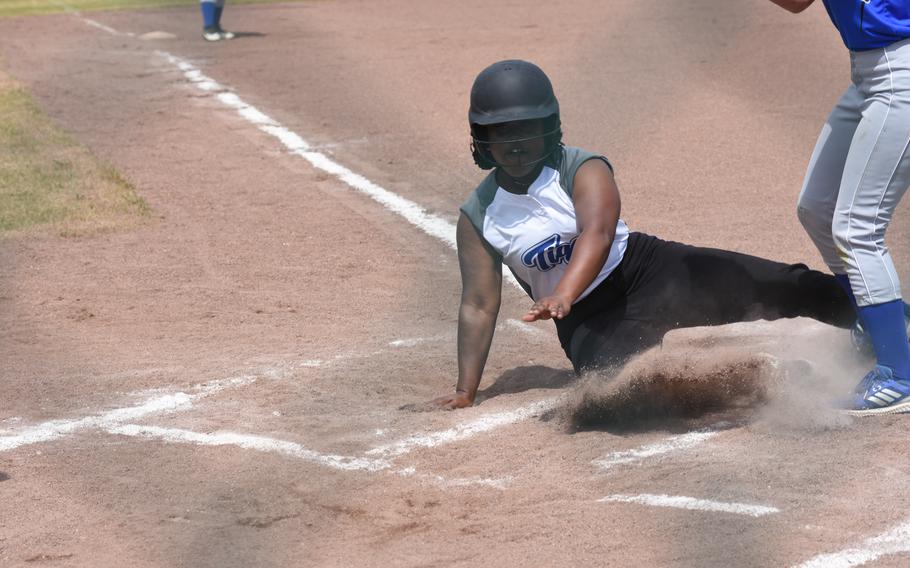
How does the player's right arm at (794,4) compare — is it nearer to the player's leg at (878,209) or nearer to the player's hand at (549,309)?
the player's leg at (878,209)

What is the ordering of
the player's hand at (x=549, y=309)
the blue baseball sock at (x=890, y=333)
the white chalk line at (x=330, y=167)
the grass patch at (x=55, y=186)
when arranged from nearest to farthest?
the player's hand at (x=549, y=309) → the blue baseball sock at (x=890, y=333) → the white chalk line at (x=330, y=167) → the grass patch at (x=55, y=186)

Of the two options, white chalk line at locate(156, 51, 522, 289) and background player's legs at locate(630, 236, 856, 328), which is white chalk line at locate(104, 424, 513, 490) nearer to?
background player's legs at locate(630, 236, 856, 328)

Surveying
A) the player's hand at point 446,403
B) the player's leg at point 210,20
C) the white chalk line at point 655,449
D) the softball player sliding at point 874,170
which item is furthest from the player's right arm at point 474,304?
the player's leg at point 210,20

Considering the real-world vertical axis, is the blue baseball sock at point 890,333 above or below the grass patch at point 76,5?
above

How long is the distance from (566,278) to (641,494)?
2.04 feet

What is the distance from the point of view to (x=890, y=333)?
3.23 m

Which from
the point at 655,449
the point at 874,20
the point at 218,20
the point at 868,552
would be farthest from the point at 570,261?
the point at 218,20

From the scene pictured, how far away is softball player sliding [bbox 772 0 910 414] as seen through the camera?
3.10 metres

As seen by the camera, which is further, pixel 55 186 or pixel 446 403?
pixel 55 186

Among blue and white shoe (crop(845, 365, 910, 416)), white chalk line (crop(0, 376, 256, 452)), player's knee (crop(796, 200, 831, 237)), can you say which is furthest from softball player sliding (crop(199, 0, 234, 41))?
blue and white shoe (crop(845, 365, 910, 416))

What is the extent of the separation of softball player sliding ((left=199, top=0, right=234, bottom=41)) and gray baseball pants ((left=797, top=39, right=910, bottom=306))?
8601mm

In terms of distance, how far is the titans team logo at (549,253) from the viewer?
3465 millimetres

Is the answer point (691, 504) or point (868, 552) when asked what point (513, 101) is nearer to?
point (691, 504)

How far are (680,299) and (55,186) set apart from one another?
395 cm
